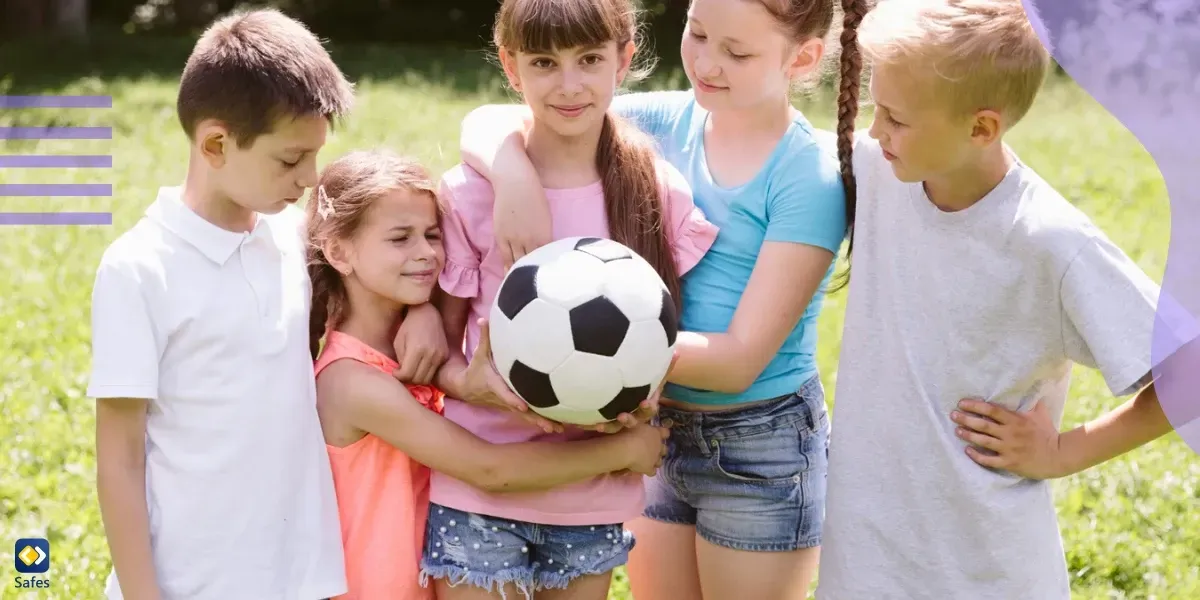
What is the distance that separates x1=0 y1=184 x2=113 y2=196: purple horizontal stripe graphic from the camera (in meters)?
8.80

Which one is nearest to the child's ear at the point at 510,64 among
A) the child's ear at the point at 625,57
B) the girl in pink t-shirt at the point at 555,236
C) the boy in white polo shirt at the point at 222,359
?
the girl in pink t-shirt at the point at 555,236

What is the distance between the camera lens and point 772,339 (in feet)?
10.2

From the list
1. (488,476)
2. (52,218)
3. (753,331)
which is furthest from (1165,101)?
(52,218)

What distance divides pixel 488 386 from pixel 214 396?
618 mm

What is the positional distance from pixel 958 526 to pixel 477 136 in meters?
1.51

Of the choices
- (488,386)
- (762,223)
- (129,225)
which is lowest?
(129,225)

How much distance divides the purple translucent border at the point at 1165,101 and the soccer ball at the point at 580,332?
3.42 feet

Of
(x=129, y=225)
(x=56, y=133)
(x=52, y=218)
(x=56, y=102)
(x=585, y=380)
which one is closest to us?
(x=585, y=380)

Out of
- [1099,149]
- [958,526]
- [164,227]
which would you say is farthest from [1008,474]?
[1099,149]

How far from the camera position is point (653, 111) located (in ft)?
11.5

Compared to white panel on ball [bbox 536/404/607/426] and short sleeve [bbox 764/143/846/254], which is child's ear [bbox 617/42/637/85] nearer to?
short sleeve [bbox 764/143/846/254]

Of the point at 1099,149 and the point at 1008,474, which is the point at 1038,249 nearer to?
the point at 1008,474

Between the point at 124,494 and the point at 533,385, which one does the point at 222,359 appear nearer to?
the point at 124,494

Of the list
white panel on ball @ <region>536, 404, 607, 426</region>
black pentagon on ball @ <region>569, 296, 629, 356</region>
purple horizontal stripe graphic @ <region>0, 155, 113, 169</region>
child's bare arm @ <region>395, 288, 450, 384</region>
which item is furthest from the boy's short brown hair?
purple horizontal stripe graphic @ <region>0, 155, 113, 169</region>
